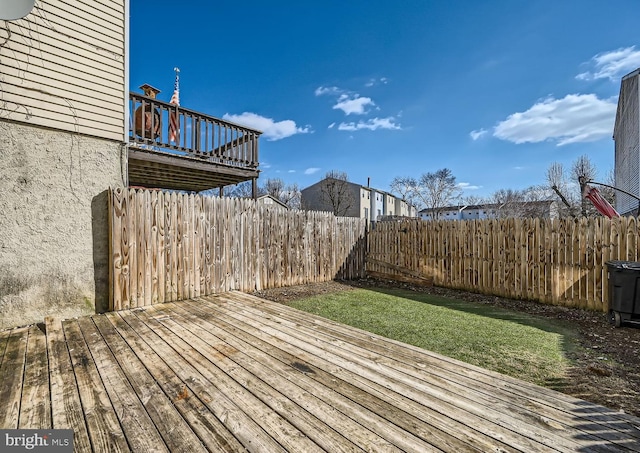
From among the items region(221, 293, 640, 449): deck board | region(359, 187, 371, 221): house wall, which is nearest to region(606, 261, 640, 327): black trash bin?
region(221, 293, 640, 449): deck board

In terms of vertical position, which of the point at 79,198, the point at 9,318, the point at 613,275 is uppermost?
the point at 79,198

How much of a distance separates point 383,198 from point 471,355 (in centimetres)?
3787

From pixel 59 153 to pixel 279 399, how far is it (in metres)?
4.76

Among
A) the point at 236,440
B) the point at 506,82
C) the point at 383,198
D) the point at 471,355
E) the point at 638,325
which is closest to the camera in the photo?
the point at 236,440

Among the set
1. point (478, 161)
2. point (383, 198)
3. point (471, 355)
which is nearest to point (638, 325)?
point (471, 355)

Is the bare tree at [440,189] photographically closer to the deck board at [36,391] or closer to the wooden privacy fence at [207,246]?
the wooden privacy fence at [207,246]

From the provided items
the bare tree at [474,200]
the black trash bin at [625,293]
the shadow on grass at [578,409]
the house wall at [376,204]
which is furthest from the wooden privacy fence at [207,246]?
the bare tree at [474,200]

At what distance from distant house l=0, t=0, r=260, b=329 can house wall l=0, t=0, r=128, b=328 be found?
0.04 feet

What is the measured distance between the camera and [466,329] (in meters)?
4.20

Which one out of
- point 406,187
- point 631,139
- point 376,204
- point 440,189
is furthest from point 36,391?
point 376,204

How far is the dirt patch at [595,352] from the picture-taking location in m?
2.39

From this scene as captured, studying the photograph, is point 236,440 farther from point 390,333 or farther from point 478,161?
point 478,161

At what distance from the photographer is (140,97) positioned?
18.2ft

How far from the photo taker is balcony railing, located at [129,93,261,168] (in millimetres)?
5754
